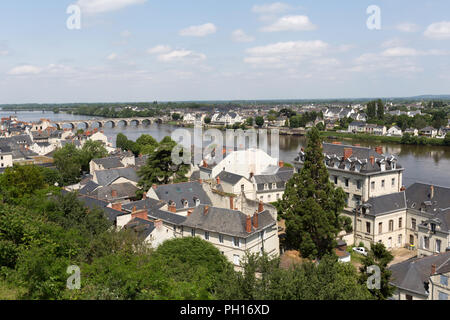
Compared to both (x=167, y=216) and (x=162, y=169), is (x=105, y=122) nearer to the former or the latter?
(x=162, y=169)

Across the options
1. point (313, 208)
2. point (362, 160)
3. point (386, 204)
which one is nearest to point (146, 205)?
point (313, 208)

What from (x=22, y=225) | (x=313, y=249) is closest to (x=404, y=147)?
(x=313, y=249)

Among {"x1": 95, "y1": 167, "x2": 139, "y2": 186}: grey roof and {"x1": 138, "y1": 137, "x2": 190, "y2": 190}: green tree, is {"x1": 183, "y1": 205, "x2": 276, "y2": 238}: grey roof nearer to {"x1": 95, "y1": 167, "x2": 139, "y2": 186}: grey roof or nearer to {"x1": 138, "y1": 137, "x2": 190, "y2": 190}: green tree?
{"x1": 138, "y1": 137, "x2": 190, "y2": 190}: green tree

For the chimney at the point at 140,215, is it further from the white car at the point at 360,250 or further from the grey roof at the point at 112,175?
the white car at the point at 360,250

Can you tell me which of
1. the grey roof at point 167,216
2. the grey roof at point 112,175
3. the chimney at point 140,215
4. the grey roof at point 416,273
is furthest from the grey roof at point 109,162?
the grey roof at point 416,273
